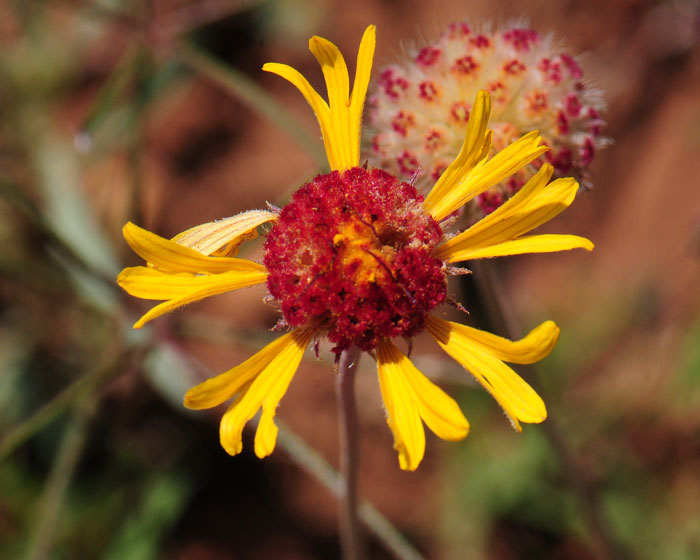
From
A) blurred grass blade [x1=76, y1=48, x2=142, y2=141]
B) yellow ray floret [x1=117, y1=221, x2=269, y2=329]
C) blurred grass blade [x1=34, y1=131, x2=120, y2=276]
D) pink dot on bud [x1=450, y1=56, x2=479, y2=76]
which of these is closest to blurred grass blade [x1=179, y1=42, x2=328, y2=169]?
blurred grass blade [x1=76, y1=48, x2=142, y2=141]

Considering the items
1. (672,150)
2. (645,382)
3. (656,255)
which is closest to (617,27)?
(672,150)

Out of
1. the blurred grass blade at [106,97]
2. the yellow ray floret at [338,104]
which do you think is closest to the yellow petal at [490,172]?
the yellow ray floret at [338,104]

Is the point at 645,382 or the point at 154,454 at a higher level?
the point at 154,454

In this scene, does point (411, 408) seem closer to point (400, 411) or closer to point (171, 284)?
point (400, 411)

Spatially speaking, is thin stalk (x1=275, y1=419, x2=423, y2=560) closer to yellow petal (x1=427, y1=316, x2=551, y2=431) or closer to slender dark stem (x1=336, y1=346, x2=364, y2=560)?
slender dark stem (x1=336, y1=346, x2=364, y2=560)

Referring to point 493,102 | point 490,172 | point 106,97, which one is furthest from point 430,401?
point 106,97

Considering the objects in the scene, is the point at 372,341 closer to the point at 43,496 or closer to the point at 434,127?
the point at 434,127
